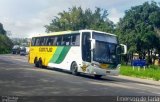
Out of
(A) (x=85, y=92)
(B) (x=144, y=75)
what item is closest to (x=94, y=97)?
(A) (x=85, y=92)

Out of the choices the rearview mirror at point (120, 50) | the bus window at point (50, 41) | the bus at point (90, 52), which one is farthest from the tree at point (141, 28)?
the rearview mirror at point (120, 50)

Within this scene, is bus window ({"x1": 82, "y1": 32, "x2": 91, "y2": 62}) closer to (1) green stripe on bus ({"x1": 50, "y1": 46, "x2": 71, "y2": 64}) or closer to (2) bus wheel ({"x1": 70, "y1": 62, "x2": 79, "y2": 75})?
(2) bus wheel ({"x1": 70, "y1": 62, "x2": 79, "y2": 75})

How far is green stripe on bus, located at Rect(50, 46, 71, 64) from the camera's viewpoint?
93.4 feet

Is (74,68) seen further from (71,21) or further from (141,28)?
(71,21)

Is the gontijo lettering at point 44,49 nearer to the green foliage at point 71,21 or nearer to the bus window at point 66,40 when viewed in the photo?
the bus window at point 66,40

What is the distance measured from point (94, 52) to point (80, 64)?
168cm

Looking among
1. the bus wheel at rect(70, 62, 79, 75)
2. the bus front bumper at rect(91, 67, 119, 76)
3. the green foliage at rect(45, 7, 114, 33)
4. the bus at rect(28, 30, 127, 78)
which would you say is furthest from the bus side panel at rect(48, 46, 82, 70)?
the green foliage at rect(45, 7, 114, 33)

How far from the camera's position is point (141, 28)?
5878cm

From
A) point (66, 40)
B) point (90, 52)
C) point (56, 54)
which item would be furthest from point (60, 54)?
point (90, 52)

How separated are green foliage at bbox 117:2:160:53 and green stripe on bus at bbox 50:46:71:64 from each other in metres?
28.8

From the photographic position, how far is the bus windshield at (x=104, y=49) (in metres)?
24.9

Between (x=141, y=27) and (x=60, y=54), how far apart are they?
31955 mm

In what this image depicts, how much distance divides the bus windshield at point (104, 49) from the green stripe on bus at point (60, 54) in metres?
3.49

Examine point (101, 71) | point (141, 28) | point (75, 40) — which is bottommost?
point (101, 71)
